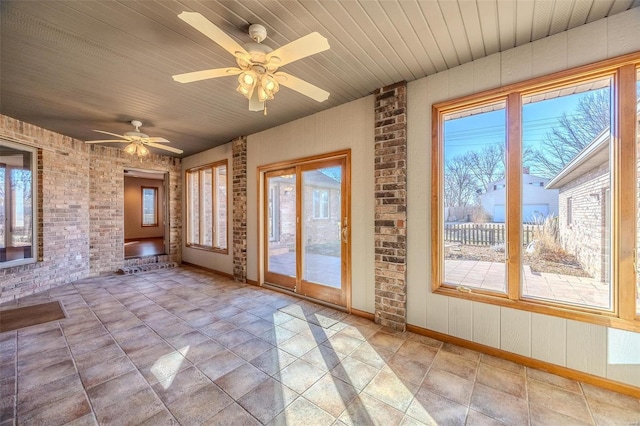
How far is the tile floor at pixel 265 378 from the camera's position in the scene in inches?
69.0

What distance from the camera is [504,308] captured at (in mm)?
2465

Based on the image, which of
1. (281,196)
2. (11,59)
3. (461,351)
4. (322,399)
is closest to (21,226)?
(11,59)

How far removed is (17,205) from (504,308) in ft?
23.2

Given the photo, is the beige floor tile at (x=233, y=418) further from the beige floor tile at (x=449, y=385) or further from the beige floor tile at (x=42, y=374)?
the beige floor tile at (x=42, y=374)

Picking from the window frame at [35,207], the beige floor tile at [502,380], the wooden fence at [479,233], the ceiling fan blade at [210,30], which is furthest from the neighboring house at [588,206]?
the window frame at [35,207]

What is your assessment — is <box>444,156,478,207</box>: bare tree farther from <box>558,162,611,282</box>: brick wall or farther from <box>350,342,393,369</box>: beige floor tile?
<box>350,342,393,369</box>: beige floor tile

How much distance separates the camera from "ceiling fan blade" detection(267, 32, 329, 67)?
1662mm

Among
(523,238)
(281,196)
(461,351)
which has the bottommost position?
(461,351)

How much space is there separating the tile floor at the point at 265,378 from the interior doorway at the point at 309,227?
0.69 m

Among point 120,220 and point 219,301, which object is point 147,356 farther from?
point 120,220

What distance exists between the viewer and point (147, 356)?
8.06 feet

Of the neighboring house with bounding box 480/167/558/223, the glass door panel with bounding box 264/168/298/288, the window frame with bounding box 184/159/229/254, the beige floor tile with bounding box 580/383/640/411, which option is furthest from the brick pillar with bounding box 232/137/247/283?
the beige floor tile with bounding box 580/383/640/411

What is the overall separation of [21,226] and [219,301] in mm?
3667

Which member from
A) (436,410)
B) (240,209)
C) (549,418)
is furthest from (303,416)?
(240,209)
